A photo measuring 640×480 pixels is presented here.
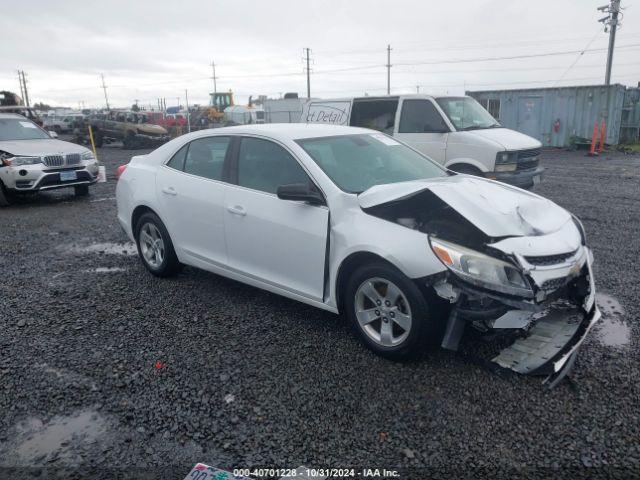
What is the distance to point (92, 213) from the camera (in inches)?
370

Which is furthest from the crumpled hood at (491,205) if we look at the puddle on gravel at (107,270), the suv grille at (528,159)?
the suv grille at (528,159)

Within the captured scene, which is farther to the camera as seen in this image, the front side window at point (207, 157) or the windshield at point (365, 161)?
the front side window at point (207, 157)

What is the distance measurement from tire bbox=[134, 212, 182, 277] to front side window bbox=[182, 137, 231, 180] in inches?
27.7

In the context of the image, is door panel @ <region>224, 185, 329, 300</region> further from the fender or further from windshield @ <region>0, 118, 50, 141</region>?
windshield @ <region>0, 118, 50, 141</region>

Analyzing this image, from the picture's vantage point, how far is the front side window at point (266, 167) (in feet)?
13.6

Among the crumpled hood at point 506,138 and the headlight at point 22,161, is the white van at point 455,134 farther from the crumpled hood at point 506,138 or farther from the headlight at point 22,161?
the headlight at point 22,161

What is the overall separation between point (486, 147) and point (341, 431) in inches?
254

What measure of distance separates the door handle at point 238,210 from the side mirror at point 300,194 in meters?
0.58

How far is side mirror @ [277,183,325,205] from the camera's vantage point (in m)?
3.79

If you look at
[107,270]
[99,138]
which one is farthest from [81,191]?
[99,138]

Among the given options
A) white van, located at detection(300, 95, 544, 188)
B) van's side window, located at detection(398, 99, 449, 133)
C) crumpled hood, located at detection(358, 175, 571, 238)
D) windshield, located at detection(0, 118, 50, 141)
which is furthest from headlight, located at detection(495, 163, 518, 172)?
windshield, located at detection(0, 118, 50, 141)

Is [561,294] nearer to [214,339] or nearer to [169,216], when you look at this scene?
[214,339]

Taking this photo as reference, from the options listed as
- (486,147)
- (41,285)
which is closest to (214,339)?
(41,285)

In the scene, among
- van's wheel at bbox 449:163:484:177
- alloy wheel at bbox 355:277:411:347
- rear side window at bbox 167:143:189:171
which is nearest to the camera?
alloy wheel at bbox 355:277:411:347
